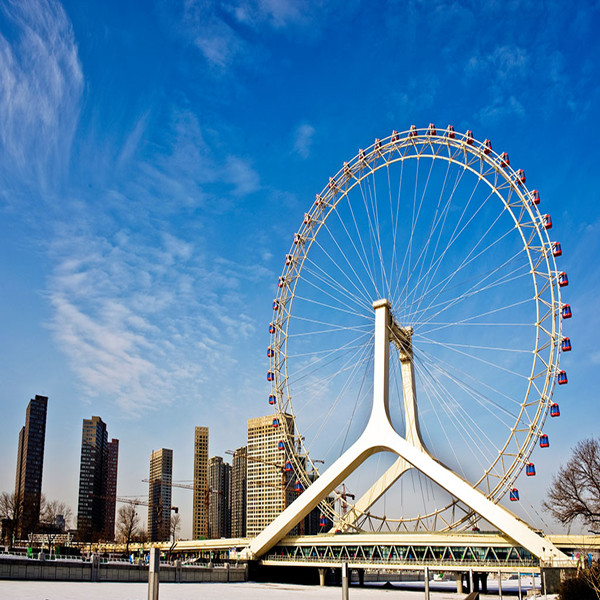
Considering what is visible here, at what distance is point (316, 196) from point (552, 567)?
33.1 meters

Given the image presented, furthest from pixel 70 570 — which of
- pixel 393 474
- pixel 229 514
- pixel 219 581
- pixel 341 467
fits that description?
pixel 229 514

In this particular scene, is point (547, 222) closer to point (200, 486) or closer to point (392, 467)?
point (392, 467)

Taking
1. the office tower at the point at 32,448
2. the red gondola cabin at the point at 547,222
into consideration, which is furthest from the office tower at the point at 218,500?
the red gondola cabin at the point at 547,222

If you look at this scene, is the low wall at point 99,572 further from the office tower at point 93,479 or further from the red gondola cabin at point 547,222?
the office tower at point 93,479

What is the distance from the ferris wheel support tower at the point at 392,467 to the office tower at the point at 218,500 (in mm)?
123074

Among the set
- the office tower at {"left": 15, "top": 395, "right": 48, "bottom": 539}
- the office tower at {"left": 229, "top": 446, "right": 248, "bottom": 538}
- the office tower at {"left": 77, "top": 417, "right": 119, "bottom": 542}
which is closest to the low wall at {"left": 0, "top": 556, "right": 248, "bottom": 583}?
the office tower at {"left": 229, "top": 446, "right": 248, "bottom": 538}

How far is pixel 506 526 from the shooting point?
1634 inches

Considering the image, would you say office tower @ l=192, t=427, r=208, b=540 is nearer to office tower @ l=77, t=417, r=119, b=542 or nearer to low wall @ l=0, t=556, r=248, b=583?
office tower @ l=77, t=417, r=119, b=542

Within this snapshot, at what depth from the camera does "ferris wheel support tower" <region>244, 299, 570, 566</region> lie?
136ft

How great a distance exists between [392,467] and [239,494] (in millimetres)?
117612

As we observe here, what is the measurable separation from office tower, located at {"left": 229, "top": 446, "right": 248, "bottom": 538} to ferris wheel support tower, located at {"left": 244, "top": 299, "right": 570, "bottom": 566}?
347ft

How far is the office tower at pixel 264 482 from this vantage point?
13412cm

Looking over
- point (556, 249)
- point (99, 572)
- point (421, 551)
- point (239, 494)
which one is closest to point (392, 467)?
point (421, 551)

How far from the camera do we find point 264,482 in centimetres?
13788
